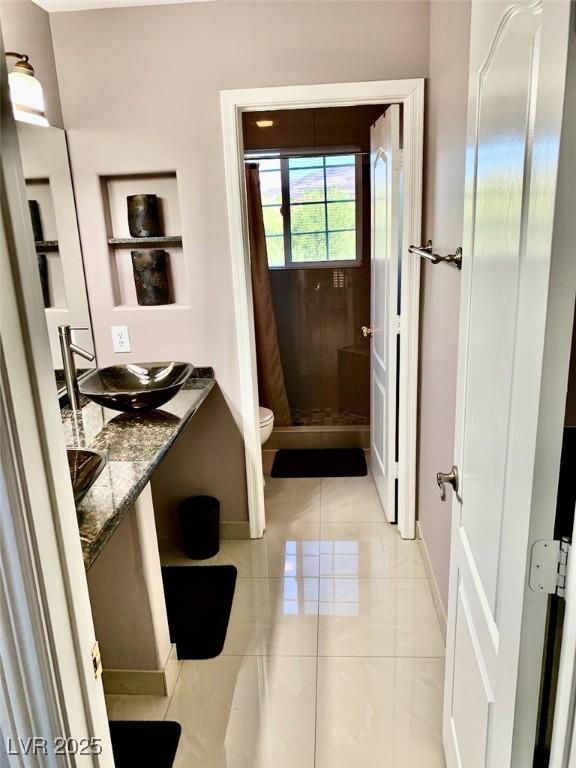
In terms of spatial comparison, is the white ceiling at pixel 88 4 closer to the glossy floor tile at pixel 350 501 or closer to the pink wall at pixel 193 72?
the pink wall at pixel 193 72

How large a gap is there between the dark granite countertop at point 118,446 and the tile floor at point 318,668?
35.1 inches

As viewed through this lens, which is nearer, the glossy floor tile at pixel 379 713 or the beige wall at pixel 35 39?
the glossy floor tile at pixel 379 713

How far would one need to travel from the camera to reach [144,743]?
1.80 meters

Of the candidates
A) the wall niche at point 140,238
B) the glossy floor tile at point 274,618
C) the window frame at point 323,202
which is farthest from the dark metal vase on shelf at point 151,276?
the window frame at point 323,202

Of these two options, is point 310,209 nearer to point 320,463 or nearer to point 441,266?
point 320,463

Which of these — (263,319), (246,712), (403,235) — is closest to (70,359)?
(246,712)

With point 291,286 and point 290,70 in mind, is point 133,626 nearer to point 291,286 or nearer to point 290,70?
point 290,70

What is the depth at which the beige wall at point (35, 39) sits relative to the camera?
6.83ft

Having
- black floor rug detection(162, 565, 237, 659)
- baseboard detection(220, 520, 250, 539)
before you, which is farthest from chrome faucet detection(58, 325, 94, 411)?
baseboard detection(220, 520, 250, 539)

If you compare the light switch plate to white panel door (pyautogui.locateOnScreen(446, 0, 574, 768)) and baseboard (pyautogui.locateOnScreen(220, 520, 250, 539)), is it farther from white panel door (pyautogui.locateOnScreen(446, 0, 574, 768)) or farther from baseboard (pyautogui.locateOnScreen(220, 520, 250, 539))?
white panel door (pyautogui.locateOnScreen(446, 0, 574, 768))

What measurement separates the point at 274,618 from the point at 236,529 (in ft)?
2.27

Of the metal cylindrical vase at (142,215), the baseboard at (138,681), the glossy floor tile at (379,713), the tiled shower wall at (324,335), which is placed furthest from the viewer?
the tiled shower wall at (324,335)

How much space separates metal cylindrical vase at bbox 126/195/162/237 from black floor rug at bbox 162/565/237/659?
1649 millimetres

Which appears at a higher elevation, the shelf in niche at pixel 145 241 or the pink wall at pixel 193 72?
the pink wall at pixel 193 72
